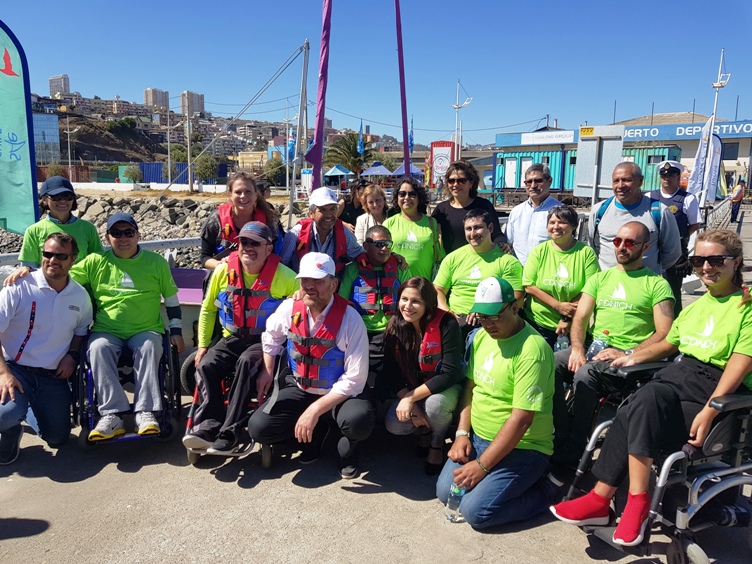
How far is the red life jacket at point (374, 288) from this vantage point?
4.26 m

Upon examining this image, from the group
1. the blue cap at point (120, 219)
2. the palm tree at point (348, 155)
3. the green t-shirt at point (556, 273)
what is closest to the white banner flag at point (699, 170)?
Result: the green t-shirt at point (556, 273)

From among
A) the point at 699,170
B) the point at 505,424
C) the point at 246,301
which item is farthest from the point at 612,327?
the point at 699,170

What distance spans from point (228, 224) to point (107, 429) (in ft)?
6.01

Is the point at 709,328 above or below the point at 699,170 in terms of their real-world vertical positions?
below

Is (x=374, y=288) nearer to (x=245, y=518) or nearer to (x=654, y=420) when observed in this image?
(x=245, y=518)

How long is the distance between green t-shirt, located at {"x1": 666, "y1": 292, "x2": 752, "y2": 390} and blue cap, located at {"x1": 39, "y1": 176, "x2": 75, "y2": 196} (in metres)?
4.48

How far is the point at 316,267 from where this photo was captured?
141 inches

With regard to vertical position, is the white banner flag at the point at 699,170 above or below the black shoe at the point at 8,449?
above

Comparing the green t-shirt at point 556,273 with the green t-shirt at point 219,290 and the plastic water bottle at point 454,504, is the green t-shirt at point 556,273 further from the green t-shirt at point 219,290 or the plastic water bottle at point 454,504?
the green t-shirt at point 219,290

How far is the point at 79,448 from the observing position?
4.09 metres

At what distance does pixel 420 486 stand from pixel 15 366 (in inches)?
115

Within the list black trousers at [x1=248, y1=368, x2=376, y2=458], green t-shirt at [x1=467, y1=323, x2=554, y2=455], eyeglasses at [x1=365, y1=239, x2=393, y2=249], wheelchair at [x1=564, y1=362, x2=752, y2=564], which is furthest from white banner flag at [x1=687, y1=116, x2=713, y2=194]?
black trousers at [x1=248, y1=368, x2=376, y2=458]

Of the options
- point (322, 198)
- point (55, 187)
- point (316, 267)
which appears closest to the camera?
point (316, 267)

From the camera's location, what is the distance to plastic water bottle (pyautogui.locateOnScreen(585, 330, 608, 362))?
376 centimetres
